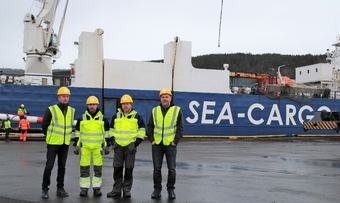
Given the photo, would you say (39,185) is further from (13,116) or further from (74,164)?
(13,116)

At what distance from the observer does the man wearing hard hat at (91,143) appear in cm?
755

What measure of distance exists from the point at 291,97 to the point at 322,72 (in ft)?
30.6

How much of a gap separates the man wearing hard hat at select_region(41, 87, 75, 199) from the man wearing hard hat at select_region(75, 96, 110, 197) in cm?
23

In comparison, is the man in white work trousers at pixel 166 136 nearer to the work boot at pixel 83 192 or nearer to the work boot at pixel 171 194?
the work boot at pixel 171 194

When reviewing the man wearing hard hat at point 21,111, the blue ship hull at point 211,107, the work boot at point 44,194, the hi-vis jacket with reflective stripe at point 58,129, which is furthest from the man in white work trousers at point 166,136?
the blue ship hull at point 211,107

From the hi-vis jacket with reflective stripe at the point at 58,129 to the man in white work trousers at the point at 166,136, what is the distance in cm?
142

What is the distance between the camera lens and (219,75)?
84.3 ft

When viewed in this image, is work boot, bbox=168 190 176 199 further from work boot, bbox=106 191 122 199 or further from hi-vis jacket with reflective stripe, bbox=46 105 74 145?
hi-vis jacket with reflective stripe, bbox=46 105 74 145

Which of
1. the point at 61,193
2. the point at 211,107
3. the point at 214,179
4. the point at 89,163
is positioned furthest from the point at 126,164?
the point at 211,107

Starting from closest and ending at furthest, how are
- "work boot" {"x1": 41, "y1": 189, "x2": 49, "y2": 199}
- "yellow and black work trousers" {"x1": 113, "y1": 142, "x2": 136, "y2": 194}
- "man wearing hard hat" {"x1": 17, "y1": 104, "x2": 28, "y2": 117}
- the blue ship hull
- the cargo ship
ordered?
"work boot" {"x1": 41, "y1": 189, "x2": 49, "y2": 199}, "yellow and black work trousers" {"x1": 113, "y1": 142, "x2": 136, "y2": 194}, "man wearing hard hat" {"x1": 17, "y1": 104, "x2": 28, "y2": 117}, the blue ship hull, the cargo ship

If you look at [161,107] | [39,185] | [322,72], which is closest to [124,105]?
[161,107]

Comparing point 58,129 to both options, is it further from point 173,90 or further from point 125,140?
point 173,90

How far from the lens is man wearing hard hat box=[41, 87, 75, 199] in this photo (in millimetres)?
7555

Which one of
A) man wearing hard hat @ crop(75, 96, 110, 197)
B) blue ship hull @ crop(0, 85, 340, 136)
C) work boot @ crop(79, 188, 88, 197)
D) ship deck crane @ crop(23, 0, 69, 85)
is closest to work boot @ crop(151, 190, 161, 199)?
man wearing hard hat @ crop(75, 96, 110, 197)
